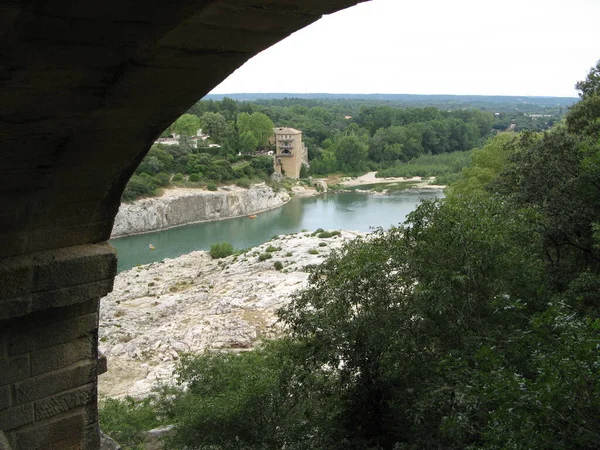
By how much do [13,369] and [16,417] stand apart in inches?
12.1

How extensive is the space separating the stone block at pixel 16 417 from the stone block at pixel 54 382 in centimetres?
4

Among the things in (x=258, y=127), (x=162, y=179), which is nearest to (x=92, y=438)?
(x=162, y=179)

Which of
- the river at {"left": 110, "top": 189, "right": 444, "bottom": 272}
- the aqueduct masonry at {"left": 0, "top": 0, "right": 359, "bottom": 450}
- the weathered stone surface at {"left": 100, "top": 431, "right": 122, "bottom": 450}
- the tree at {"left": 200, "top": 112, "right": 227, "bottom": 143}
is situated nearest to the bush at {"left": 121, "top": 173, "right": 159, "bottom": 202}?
the river at {"left": 110, "top": 189, "right": 444, "bottom": 272}

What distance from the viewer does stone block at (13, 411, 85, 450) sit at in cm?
373

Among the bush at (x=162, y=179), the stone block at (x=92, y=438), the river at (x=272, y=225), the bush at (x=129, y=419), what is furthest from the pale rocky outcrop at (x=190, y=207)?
the stone block at (x=92, y=438)

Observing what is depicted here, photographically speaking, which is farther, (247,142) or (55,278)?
(247,142)

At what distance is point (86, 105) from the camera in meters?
2.55

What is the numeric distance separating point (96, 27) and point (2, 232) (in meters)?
1.76

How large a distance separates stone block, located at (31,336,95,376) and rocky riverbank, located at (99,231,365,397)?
1122cm

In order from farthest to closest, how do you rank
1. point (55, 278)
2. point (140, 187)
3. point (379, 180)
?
point (379, 180), point (140, 187), point (55, 278)

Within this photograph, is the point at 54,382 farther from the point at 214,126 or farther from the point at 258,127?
the point at 214,126

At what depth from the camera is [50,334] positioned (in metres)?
3.79

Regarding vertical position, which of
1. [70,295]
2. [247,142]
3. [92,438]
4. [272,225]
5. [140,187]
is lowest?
[272,225]

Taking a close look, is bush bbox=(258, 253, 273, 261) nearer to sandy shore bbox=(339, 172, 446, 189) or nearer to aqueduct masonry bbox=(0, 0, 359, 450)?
aqueduct masonry bbox=(0, 0, 359, 450)
